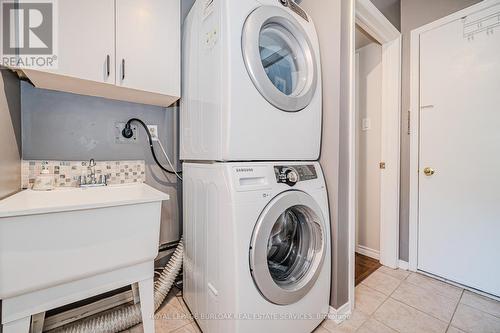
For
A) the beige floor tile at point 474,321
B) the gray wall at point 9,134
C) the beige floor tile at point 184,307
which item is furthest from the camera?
the beige floor tile at point 184,307

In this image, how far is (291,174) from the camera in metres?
1.03

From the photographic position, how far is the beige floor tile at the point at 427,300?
52.2 inches

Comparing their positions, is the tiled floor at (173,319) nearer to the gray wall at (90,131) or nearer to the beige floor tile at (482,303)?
the gray wall at (90,131)

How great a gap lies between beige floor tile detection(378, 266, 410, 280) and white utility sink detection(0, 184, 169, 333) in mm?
1886

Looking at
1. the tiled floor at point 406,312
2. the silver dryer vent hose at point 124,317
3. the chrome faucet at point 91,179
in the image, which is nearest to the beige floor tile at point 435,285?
the tiled floor at point 406,312

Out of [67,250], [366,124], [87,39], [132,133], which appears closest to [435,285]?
[366,124]

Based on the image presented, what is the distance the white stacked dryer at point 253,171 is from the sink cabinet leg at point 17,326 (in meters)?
0.64

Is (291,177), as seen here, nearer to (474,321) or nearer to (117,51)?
(117,51)

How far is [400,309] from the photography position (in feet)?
4.44

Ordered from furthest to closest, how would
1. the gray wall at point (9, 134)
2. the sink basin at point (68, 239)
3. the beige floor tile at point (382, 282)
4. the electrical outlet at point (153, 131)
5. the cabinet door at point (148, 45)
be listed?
the beige floor tile at point (382, 282), the electrical outlet at point (153, 131), the cabinet door at point (148, 45), the gray wall at point (9, 134), the sink basin at point (68, 239)

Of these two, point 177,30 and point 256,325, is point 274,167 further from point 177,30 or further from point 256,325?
point 177,30

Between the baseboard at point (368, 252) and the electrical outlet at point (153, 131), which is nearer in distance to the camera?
the electrical outlet at point (153, 131)

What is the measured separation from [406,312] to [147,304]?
1522 mm

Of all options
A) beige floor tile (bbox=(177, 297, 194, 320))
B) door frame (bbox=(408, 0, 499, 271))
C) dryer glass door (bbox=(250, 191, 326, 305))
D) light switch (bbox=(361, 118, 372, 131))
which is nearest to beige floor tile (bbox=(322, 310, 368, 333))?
dryer glass door (bbox=(250, 191, 326, 305))
